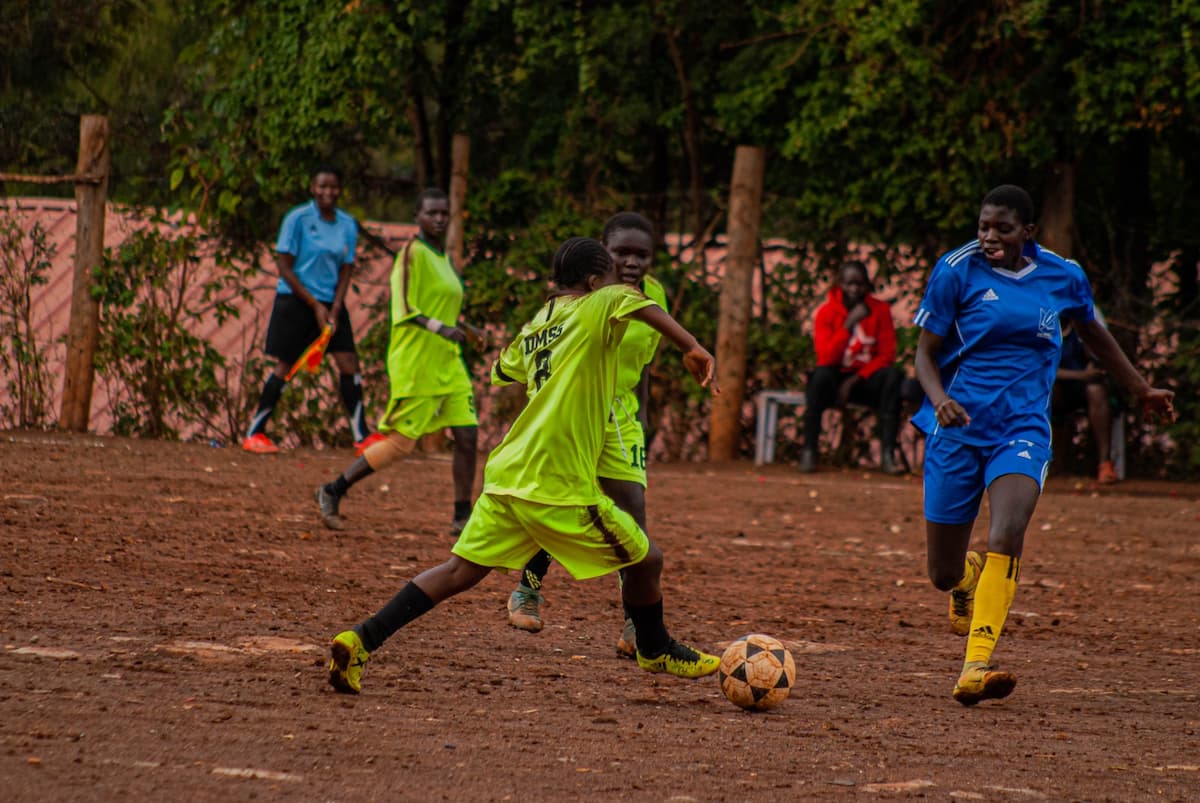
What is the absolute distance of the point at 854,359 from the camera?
45.4ft

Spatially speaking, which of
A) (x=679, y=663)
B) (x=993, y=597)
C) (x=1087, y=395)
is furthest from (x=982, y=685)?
(x=1087, y=395)

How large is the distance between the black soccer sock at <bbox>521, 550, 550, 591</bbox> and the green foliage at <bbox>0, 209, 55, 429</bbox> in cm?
931

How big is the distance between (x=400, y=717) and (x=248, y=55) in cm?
1152

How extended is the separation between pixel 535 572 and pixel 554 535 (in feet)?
4.10

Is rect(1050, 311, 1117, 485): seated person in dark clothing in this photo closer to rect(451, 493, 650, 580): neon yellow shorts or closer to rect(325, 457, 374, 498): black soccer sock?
rect(325, 457, 374, 498): black soccer sock

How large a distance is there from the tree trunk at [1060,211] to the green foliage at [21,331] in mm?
9007

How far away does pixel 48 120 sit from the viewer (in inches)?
635

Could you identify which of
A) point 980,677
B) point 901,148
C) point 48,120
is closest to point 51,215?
point 48,120

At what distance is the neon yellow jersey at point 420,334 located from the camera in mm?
8711

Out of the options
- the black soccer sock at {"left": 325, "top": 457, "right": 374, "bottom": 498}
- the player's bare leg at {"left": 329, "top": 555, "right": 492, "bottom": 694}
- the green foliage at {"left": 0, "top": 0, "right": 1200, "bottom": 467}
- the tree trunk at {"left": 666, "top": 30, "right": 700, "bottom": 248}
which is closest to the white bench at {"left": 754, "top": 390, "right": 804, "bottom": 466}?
the green foliage at {"left": 0, "top": 0, "right": 1200, "bottom": 467}

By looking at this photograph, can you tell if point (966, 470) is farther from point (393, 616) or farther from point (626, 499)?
point (393, 616)

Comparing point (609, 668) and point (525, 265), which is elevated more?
point (525, 265)

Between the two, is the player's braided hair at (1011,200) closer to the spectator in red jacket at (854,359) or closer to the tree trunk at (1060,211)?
the spectator in red jacket at (854,359)

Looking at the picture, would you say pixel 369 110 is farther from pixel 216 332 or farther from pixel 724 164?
pixel 724 164
